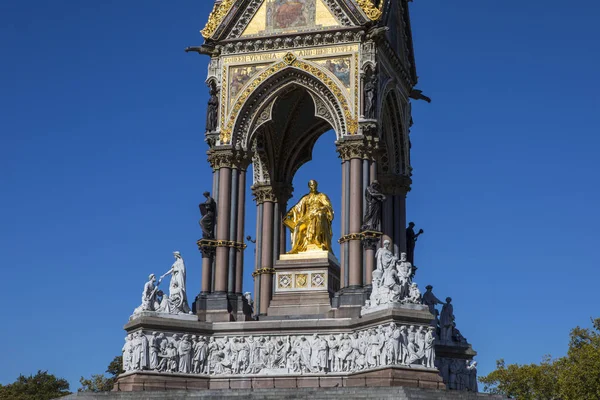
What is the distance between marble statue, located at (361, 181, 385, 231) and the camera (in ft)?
114

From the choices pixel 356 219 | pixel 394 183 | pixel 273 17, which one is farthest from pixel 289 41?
pixel 394 183

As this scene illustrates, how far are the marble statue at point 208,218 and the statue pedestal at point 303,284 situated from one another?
265 cm

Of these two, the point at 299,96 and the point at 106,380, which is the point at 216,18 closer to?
the point at 299,96

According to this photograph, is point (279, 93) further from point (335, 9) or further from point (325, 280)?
point (325, 280)

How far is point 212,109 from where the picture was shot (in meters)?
37.6

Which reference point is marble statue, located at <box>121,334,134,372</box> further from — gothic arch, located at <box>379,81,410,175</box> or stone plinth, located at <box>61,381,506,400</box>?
gothic arch, located at <box>379,81,410,175</box>

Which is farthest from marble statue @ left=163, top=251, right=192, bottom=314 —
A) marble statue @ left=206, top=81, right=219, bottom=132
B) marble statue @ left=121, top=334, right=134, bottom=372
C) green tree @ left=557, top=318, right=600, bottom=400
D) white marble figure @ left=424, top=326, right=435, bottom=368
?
green tree @ left=557, top=318, right=600, bottom=400

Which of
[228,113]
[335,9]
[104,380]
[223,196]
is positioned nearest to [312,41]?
[335,9]

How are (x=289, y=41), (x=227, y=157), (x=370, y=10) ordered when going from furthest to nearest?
1. (x=289, y=41)
2. (x=227, y=157)
3. (x=370, y=10)

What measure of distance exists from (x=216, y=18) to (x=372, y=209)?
913 cm

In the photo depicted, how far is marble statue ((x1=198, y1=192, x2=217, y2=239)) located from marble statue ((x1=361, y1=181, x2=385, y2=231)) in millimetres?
5176

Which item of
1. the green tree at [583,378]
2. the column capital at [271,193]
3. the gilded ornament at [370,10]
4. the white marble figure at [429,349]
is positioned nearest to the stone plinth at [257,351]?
the white marble figure at [429,349]

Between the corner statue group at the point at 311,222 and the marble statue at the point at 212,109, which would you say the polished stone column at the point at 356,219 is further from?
the marble statue at the point at 212,109

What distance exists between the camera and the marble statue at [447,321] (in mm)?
38031
